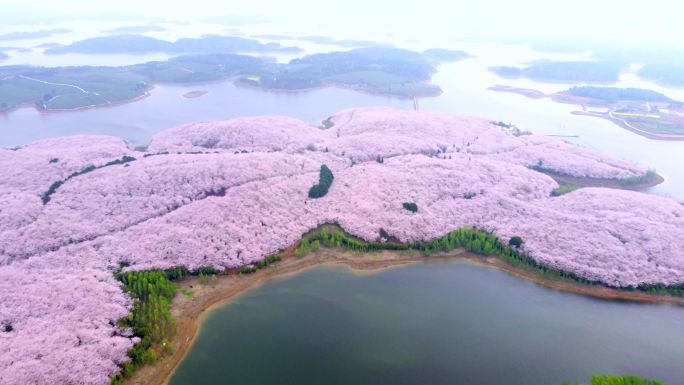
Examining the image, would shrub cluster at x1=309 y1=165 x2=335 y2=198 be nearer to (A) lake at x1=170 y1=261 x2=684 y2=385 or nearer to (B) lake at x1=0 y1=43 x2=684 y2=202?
(A) lake at x1=170 y1=261 x2=684 y2=385

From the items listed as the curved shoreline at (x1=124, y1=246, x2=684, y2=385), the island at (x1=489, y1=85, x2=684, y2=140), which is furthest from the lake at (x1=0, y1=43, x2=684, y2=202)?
the curved shoreline at (x1=124, y1=246, x2=684, y2=385)

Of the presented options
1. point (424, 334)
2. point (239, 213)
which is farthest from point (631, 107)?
point (239, 213)

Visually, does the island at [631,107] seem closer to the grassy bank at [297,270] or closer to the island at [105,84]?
the island at [105,84]

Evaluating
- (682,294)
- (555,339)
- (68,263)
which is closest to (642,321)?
(682,294)

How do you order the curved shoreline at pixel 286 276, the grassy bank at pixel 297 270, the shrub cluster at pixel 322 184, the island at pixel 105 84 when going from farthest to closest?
the island at pixel 105 84 → the shrub cluster at pixel 322 184 → the grassy bank at pixel 297 270 → the curved shoreline at pixel 286 276

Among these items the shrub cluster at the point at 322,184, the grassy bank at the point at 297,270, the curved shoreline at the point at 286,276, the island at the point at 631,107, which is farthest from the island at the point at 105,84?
the curved shoreline at the point at 286,276

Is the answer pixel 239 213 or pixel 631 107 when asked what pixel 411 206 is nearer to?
pixel 239 213
